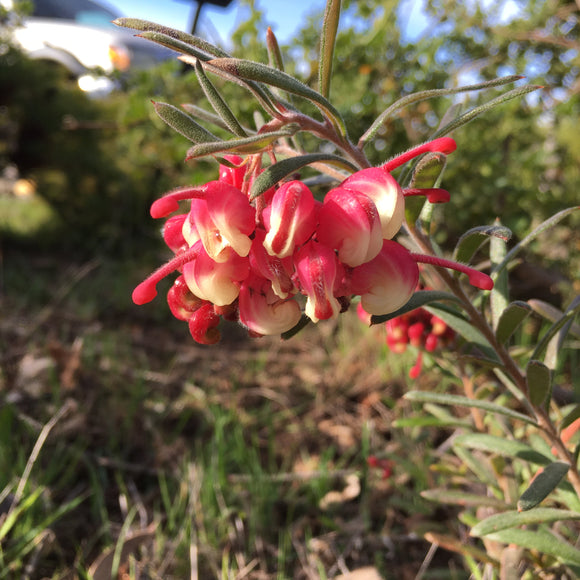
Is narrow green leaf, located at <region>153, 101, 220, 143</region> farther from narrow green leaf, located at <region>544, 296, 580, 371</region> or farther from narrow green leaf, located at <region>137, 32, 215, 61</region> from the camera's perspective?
narrow green leaf, located at <region>544, 296, 580, 371</region>

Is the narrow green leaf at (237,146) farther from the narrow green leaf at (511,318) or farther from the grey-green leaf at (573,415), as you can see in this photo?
the grey-green leaf at (573,415)

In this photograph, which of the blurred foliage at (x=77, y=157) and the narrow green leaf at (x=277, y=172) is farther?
the blurred foliage at (x=77, y=157)

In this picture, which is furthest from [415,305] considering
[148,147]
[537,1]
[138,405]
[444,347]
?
[148,147]

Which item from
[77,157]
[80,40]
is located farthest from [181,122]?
[80,40]

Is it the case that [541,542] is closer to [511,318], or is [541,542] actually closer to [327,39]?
[511,318]

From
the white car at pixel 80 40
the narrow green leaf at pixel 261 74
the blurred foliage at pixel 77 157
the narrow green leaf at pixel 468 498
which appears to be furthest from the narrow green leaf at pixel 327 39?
the white car at pixel 80 40

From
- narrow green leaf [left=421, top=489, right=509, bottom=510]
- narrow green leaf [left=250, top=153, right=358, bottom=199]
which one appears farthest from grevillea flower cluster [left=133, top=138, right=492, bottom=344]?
narrow green leaf [left=421, top=489, right=509, bottom=510]
